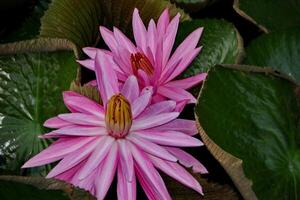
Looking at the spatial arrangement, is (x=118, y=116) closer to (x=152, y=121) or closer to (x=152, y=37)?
(x=152, y=121)

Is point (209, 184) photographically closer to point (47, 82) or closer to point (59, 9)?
point (47, 82)

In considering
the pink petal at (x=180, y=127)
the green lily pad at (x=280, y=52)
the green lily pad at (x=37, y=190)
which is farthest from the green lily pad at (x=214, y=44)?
the green lily pad at (x=37, y=190)

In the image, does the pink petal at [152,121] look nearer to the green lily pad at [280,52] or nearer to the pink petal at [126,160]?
the pink petal at [126,160]

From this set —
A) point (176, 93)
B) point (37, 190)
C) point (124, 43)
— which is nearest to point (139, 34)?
point (124, 43)

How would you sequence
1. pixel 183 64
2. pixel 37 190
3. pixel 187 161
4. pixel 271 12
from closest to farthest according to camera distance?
1. pixel 37 190
2. pixel 187 161
3. pixel 183 64
4. pixel 271 12

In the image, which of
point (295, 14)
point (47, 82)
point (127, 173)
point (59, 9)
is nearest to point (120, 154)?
point (127, 173)
